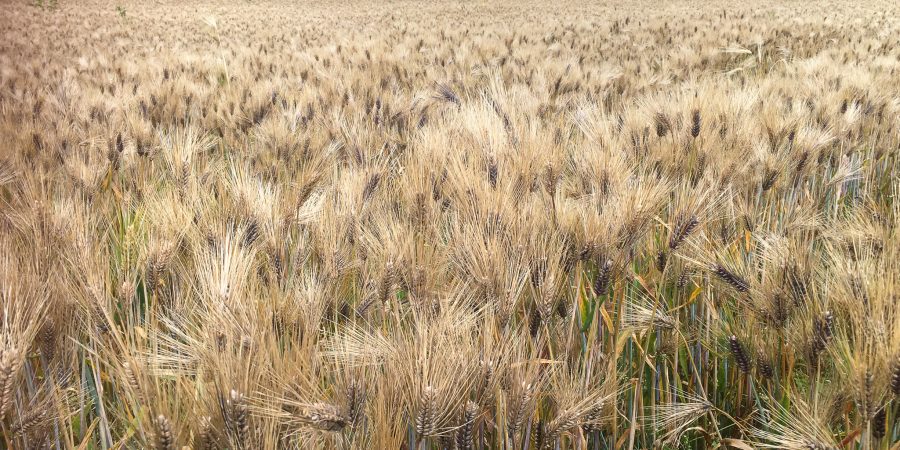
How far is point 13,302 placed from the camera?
3.22 ft

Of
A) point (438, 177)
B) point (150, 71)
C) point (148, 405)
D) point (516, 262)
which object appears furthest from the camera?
point (150, 71)

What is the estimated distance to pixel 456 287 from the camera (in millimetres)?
1202

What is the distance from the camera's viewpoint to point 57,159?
233 cm

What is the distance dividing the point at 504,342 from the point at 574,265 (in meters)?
0.48

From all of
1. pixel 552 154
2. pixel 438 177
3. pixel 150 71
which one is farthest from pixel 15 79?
pixel 552 154

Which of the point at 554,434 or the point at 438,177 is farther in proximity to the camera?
the point at 438,177

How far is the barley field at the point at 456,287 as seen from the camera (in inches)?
35.1

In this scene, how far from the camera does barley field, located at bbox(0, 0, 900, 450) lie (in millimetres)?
891

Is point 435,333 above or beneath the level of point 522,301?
above

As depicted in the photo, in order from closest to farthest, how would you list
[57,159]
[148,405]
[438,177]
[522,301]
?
1. [148,405]
2. [522,301]
3. [438,177]
4. [57,159]

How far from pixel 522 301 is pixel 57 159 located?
204 centimetres

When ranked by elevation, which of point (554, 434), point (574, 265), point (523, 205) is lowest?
point (554, 434)

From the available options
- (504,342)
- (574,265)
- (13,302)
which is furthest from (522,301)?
(13,302)

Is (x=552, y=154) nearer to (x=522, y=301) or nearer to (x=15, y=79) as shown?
(x=522, y=301)
